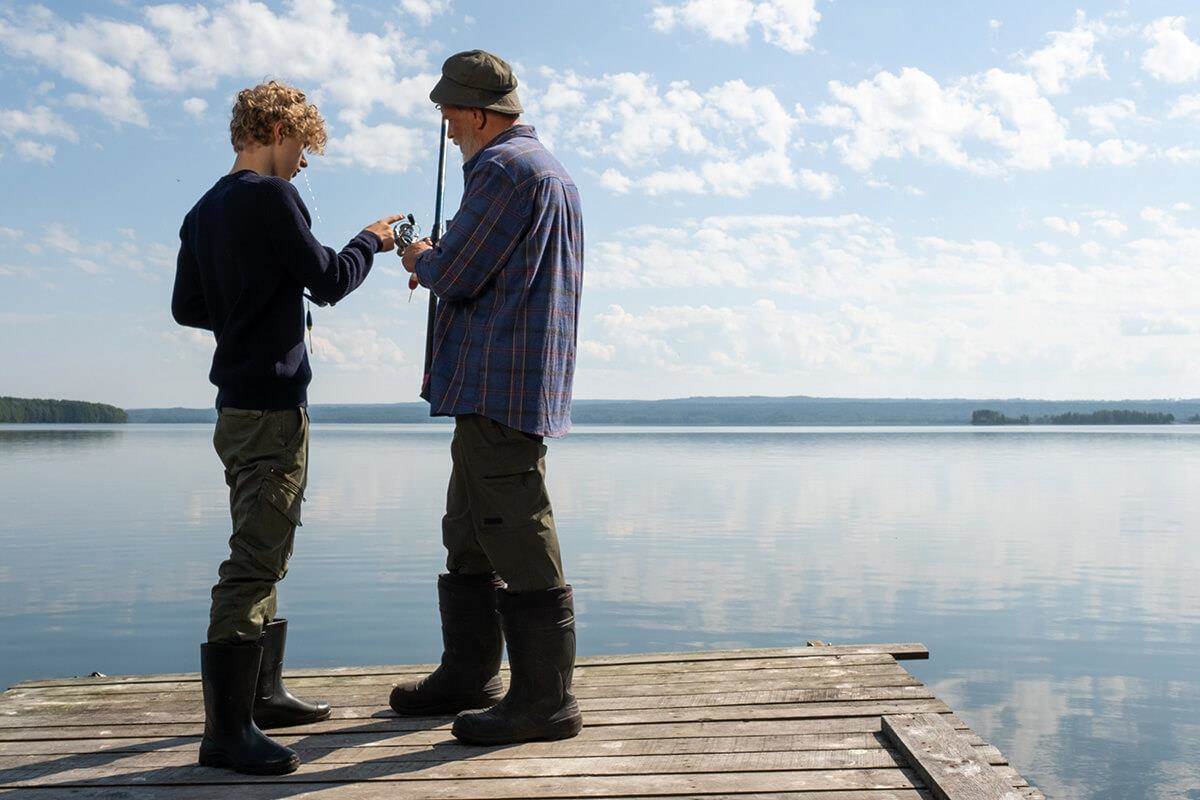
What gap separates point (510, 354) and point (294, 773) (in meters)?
1.37

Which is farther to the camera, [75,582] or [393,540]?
[393,540]

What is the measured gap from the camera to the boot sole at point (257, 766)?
3314 millimetres

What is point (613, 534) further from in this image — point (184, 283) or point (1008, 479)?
point (1008, 479)

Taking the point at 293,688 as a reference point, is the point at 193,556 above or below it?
below

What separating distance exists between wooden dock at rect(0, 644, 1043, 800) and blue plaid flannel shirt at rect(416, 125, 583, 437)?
101 centimetres

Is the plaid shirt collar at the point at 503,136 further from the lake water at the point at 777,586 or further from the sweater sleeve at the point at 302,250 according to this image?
the lake water at the point at 777,586

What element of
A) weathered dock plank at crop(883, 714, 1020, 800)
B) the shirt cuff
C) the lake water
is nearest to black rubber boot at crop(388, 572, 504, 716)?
the shirt cuff

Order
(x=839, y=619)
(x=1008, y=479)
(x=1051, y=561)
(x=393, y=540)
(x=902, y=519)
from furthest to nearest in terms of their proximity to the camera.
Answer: (x=1008, y=479) < (x=902, y=519) < (x=393, y=540) < (x=1051, y=561) < (x=839, y=619)

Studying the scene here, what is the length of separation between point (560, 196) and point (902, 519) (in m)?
17.0

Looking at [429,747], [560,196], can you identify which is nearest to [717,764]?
[429,747]

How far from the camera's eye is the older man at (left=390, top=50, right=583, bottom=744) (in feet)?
11.5

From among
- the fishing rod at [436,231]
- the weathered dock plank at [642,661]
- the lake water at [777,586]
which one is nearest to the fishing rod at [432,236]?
the fishing rod at [436,231]

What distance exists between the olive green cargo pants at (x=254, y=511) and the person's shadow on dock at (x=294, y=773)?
40cm

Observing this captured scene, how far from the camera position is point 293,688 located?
4543 mm
